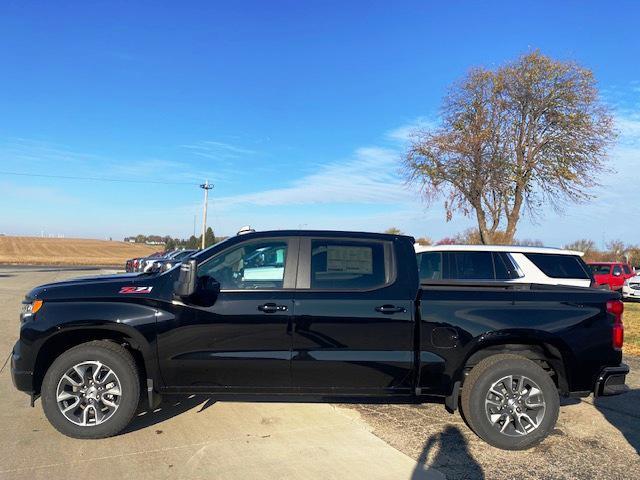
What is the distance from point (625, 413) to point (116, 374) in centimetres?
510

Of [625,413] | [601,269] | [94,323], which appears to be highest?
[601,269]

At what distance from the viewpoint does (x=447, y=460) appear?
4.16 m

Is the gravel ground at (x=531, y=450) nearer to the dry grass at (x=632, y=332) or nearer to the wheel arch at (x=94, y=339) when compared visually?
the wheel arch at (x=94, y=339)

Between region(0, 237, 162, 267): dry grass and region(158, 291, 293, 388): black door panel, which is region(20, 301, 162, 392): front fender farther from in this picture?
region(0, 237, 162, 267): dry grass

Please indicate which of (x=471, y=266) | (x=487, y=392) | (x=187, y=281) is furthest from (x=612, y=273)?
(x=187, y=281)

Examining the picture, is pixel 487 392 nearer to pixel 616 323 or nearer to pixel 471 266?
pixel 616 323

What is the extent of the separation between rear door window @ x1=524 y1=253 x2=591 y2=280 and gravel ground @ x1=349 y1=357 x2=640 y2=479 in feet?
9.68

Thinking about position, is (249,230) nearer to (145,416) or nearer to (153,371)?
(153,371)

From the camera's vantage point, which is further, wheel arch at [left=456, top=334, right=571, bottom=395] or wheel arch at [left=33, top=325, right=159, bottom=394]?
wheel arch at [left=456, top=334, right=571, bottom=395]

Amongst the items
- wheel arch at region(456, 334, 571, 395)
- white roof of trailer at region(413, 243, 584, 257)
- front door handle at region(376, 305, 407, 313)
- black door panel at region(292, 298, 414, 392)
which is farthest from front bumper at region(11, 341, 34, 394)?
white roof of trailer at region(413, 243, 584, 257)

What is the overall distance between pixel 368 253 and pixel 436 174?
14338 millimetres

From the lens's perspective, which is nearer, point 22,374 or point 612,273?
point 22,374

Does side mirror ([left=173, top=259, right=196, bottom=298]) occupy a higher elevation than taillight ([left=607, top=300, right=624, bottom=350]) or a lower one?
higher

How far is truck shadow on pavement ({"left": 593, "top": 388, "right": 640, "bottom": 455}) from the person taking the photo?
4828 millimetres
